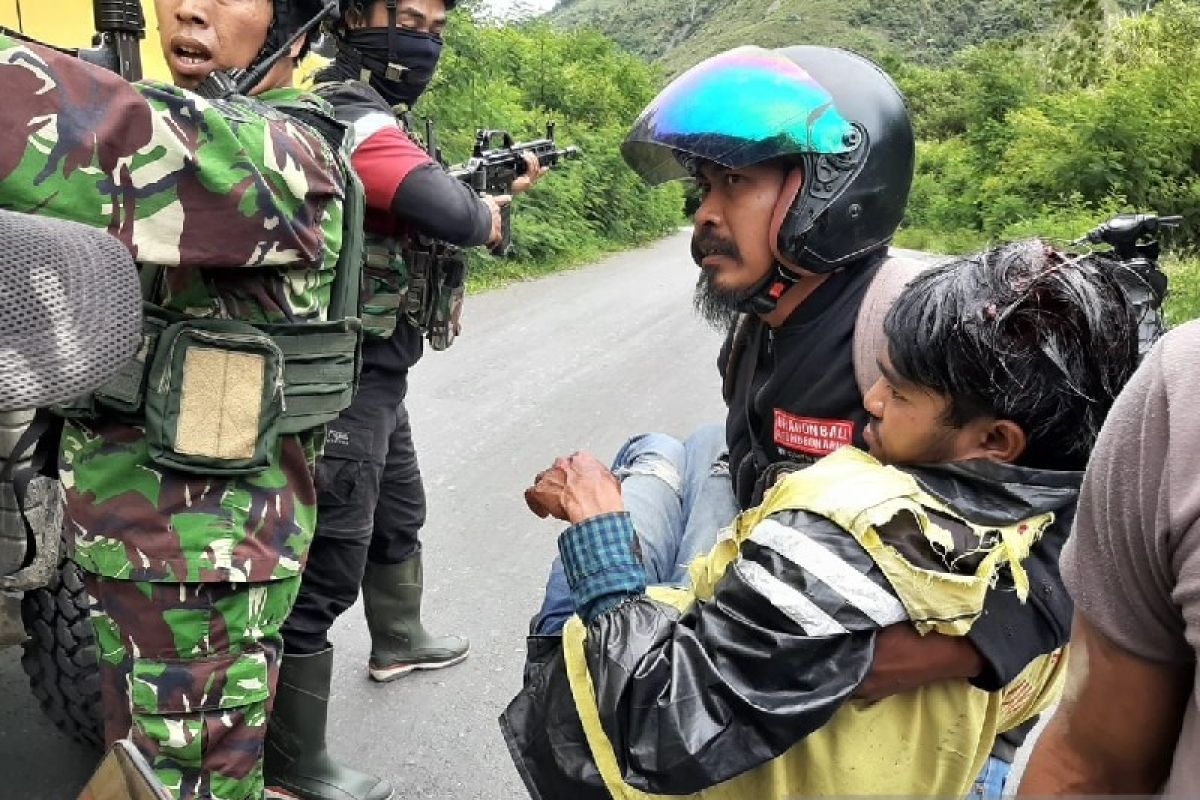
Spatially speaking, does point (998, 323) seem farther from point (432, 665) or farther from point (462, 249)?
point (432, 665)

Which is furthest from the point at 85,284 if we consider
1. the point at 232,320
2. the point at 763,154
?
the point at 763,154

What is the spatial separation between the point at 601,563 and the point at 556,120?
52.3 feet

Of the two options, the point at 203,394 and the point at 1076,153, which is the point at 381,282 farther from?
the point at 1076,153

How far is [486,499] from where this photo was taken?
175 inches

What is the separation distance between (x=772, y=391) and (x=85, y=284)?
1.22 m

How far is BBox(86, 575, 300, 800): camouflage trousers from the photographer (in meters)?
1.70

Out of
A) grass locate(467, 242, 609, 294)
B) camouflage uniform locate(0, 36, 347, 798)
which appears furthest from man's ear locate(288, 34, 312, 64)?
grass locate(467, 242, 609, 294)

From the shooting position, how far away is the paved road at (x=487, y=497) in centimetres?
269

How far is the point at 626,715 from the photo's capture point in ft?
4.30

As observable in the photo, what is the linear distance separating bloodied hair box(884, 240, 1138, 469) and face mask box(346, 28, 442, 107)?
69.9 inches

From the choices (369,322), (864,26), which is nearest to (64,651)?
(369,322)

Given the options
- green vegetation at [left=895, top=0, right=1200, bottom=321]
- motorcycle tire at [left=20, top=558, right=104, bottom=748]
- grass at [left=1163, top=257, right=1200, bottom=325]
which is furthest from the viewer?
green vegetation at [left=895, top=0, right=1200, bottom=321]

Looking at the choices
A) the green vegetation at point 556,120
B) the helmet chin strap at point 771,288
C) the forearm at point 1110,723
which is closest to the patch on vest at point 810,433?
the helmet chin strap at point 771,288

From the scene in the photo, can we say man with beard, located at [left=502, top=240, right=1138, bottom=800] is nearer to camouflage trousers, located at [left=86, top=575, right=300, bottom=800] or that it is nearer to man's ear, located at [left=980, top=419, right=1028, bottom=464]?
man's ear, located at [left=980, top=419, right=1028, bottom=464]
